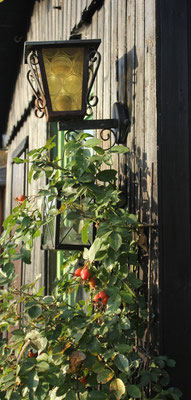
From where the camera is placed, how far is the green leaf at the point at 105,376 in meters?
2.73

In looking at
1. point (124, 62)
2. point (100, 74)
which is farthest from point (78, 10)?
point (124, 62)

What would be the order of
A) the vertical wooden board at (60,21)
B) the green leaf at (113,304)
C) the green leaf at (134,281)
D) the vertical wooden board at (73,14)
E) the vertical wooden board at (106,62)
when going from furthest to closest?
the vertical wooden board at (60,21), the vertical wooden board at (73,14), the vertical wooden board at (106,62), the green leaf at (134,281), the green leaf at (113,304)

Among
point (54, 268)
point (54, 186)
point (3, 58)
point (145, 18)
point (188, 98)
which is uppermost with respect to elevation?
point (3, 58)

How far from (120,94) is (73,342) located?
1.25 m

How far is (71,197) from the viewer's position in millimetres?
3090

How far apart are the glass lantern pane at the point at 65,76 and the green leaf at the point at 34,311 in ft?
3.12

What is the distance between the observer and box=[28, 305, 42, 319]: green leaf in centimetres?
295

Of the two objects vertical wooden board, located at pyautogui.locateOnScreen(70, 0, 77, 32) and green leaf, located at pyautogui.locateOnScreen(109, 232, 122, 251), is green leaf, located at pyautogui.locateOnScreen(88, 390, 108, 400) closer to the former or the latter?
green leaf, located at pyautogui.locateOnScreen(109, 232, 122, 251)

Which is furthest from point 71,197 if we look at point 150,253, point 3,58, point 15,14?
point 3,58

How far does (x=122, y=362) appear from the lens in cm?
269

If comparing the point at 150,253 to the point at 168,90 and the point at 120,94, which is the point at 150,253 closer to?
the point at 168,90

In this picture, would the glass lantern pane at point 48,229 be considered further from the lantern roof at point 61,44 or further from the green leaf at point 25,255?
the lantern roof at point 61,44

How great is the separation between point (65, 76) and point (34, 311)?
1.12m

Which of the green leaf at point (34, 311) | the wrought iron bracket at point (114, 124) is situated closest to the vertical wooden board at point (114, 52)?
the wrought iron bracket at point (114, 124)
